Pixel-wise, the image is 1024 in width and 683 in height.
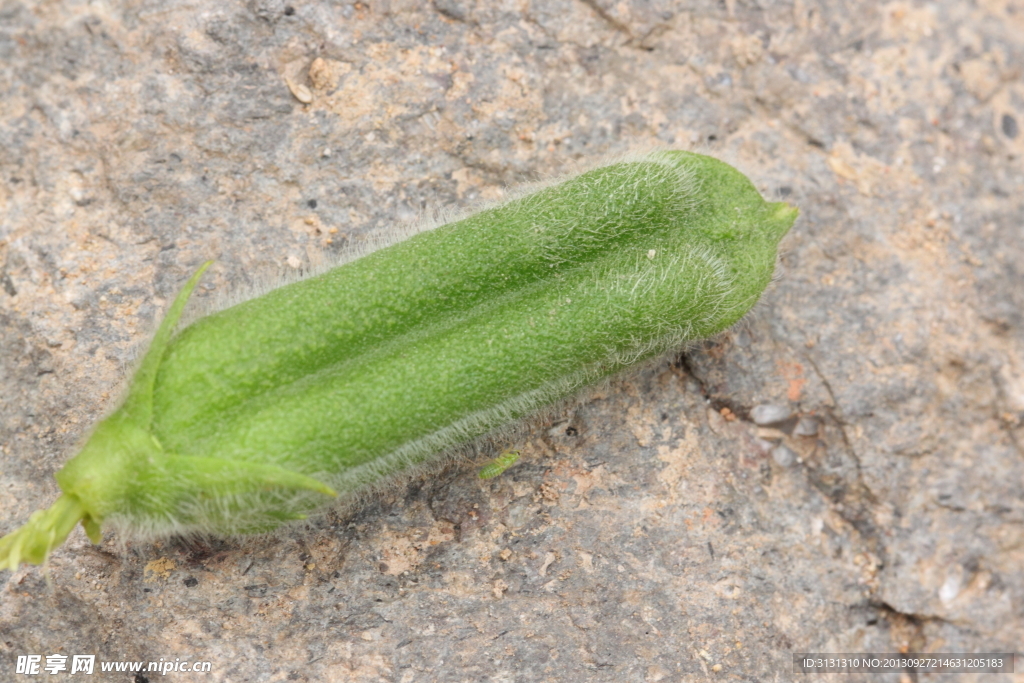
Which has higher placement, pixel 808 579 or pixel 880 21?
pixel 880 21

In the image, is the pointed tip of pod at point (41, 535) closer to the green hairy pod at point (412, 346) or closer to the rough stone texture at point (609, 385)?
the green hairy pod at point (412, 346)

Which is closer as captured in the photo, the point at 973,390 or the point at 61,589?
the point at 61,589

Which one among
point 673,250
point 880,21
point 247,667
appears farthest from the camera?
point 880,21

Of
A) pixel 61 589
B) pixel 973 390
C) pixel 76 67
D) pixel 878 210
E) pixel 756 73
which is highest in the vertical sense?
pixel 76 67

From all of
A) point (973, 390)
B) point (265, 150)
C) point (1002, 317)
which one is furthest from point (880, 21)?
point (265, 150)

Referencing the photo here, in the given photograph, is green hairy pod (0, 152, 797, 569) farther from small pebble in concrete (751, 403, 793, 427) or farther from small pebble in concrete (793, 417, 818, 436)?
small pebble in concrete (793, 417, 818, 436)

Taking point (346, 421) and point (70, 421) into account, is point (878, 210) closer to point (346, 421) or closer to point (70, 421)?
point (346, 421)

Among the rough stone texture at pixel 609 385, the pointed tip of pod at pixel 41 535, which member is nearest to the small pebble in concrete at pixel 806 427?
the rough stone texture at pixel 609 385
